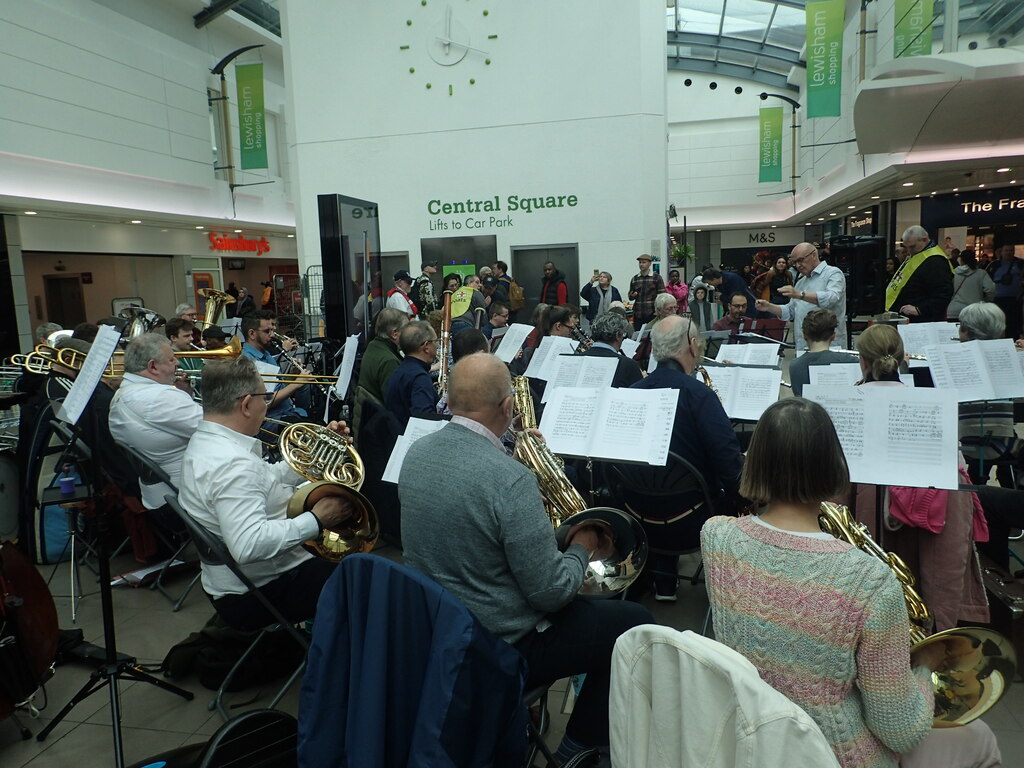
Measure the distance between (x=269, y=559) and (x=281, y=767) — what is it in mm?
812

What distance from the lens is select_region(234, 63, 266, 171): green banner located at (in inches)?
620

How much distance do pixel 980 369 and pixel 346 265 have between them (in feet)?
20.6

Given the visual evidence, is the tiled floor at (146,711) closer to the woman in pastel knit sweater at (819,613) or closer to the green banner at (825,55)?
the woman in pastel knit sweater at (819,613)

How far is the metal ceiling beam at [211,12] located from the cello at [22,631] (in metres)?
16.5

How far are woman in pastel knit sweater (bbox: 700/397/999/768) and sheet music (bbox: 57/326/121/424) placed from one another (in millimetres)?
2005

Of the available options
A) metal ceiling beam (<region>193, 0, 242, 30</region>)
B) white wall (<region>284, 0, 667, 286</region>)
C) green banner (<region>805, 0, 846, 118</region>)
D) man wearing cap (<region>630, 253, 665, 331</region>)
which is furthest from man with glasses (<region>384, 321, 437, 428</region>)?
metal ceiling beam (<region>193, 0, 242, 30</region>)

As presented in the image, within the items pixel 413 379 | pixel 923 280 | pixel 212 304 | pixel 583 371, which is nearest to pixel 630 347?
pixel 583 371

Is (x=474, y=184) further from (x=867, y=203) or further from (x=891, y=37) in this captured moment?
(x=867, y=203)

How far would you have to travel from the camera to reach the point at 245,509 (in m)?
2.47

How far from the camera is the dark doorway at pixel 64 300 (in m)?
14.3

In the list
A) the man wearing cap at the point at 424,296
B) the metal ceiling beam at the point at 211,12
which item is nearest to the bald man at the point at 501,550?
the man wearing cap at the point at 424,296

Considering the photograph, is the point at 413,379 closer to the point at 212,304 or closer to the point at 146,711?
the point at 146,711

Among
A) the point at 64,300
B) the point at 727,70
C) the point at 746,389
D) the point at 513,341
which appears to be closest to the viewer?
the point at 746,389

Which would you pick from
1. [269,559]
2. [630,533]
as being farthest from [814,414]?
[269,559]
